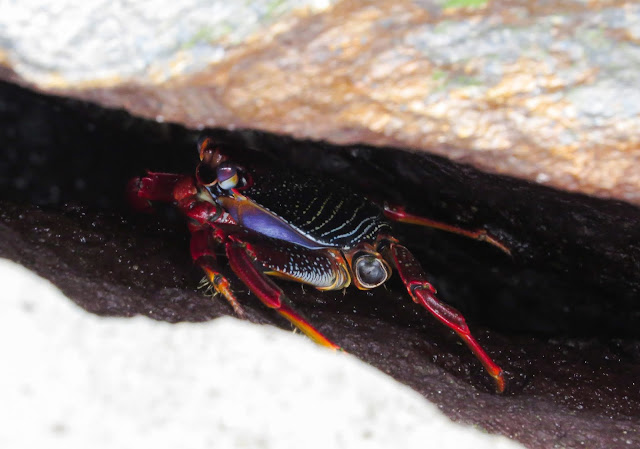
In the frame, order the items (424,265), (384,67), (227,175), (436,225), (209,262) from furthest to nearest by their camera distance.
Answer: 1. (424,265)
2. (436,225)
3. (227,175)
4. (209,262)
5. (384,67)

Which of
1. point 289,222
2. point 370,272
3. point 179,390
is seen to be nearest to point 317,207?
point 289,222

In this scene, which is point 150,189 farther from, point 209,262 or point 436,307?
point 436,307

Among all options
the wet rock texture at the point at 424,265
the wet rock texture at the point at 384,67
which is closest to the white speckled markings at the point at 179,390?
the wet rock texture at the point at 424,265

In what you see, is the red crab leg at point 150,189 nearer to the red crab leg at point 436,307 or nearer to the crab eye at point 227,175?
the crab eye at point 227,175

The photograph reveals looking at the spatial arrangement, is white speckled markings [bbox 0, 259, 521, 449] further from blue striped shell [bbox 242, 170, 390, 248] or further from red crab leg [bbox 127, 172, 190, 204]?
red crab leg [bbox 127, 172, 190, 204]

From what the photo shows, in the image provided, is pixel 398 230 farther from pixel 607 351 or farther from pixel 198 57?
pixel 198 57

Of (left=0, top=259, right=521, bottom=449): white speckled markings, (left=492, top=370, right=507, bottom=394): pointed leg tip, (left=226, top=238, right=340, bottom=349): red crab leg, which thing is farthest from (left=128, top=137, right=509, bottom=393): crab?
(left=0, top=259, right=521, bottom=449): white speckled markings

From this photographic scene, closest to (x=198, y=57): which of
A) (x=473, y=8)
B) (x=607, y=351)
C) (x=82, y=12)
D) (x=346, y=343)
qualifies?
(x=82, y=12)
